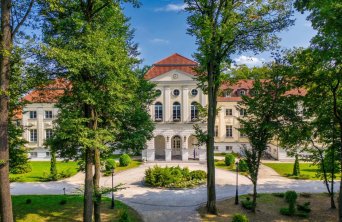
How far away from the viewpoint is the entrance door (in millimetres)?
40688

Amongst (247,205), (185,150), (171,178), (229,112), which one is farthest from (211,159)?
(229,112)

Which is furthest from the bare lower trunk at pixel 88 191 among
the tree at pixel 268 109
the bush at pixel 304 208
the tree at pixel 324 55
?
the bush at pixel 304 208

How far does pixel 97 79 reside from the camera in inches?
514

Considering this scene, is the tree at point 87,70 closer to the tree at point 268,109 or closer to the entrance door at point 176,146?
the tree at point 268,109

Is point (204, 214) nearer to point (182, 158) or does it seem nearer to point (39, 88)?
point (39, 88)

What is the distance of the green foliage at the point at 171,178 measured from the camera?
24.8 meters

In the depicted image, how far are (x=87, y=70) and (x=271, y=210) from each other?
555 inches

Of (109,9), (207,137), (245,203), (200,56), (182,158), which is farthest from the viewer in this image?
(182,158)

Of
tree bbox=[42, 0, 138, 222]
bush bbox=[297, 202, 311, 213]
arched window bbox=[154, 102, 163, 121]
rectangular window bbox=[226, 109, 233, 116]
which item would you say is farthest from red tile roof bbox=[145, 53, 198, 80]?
bush bbox=[297, 202, 311, 213]

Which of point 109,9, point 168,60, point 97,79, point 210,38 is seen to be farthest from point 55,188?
point 168,60

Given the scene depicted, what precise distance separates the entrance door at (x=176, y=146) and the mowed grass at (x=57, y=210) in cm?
2074

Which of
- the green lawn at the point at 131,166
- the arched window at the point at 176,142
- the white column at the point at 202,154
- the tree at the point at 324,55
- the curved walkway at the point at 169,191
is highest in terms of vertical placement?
the tree at the point at 324,55

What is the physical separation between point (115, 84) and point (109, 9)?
13.0 ft

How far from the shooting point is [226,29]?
47.2 ft
